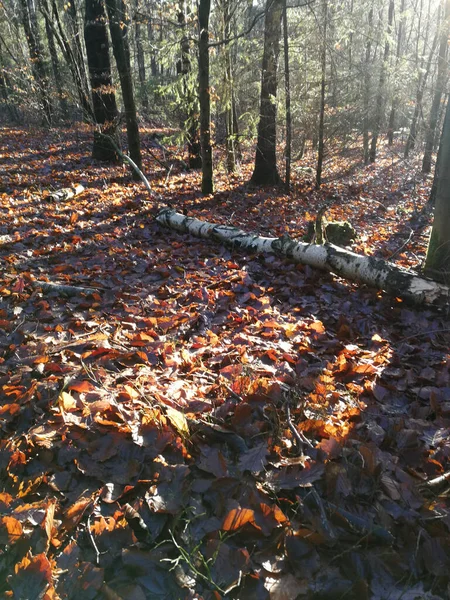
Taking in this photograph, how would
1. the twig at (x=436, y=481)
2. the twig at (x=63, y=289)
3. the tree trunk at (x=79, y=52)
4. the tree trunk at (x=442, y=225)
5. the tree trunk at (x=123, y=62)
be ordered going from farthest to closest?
the tree trunk at (x=79, y=52)
the tree trunk at (x=123, y=62)
the tree trunk at (x=442, y=225)
the twig at (x=63, y=289)
the twig at (x=436, y=481)

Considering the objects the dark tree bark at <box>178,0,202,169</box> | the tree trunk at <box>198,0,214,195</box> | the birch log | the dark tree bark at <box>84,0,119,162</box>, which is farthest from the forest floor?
the dark tree bark at <box>84,0,119,162</box>

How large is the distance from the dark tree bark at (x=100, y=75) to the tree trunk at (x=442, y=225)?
26.4 ft

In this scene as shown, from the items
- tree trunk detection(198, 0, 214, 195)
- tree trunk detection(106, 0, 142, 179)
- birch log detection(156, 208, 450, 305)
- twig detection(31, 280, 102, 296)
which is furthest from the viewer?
tree trunk detection(106, 0, 142, 179)

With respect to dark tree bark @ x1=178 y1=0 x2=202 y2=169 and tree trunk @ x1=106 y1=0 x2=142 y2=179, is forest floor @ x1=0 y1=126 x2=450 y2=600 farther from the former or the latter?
dark tree bark @ x1=178 y1=0 x2=202 y2=169

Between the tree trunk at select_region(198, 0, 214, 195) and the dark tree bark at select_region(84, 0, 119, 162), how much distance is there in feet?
9.01

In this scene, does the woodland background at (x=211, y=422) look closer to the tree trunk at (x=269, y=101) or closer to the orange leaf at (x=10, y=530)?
the orange leaf at (x=10, y=530)

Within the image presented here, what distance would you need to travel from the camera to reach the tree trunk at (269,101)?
9828 millimetres

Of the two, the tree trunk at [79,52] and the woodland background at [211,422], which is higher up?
the tree trunk at [79,52]

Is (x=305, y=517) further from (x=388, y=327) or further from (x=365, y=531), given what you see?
(x=388, y=327)

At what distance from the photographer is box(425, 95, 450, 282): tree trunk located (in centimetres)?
455

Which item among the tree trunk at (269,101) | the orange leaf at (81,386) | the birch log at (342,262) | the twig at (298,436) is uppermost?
the tree trunk at (269,101)

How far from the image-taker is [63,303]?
159 inches

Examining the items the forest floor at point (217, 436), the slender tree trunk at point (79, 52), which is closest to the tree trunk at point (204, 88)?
the forest floor at point (217, 436)

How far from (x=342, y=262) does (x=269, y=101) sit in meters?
7.17
